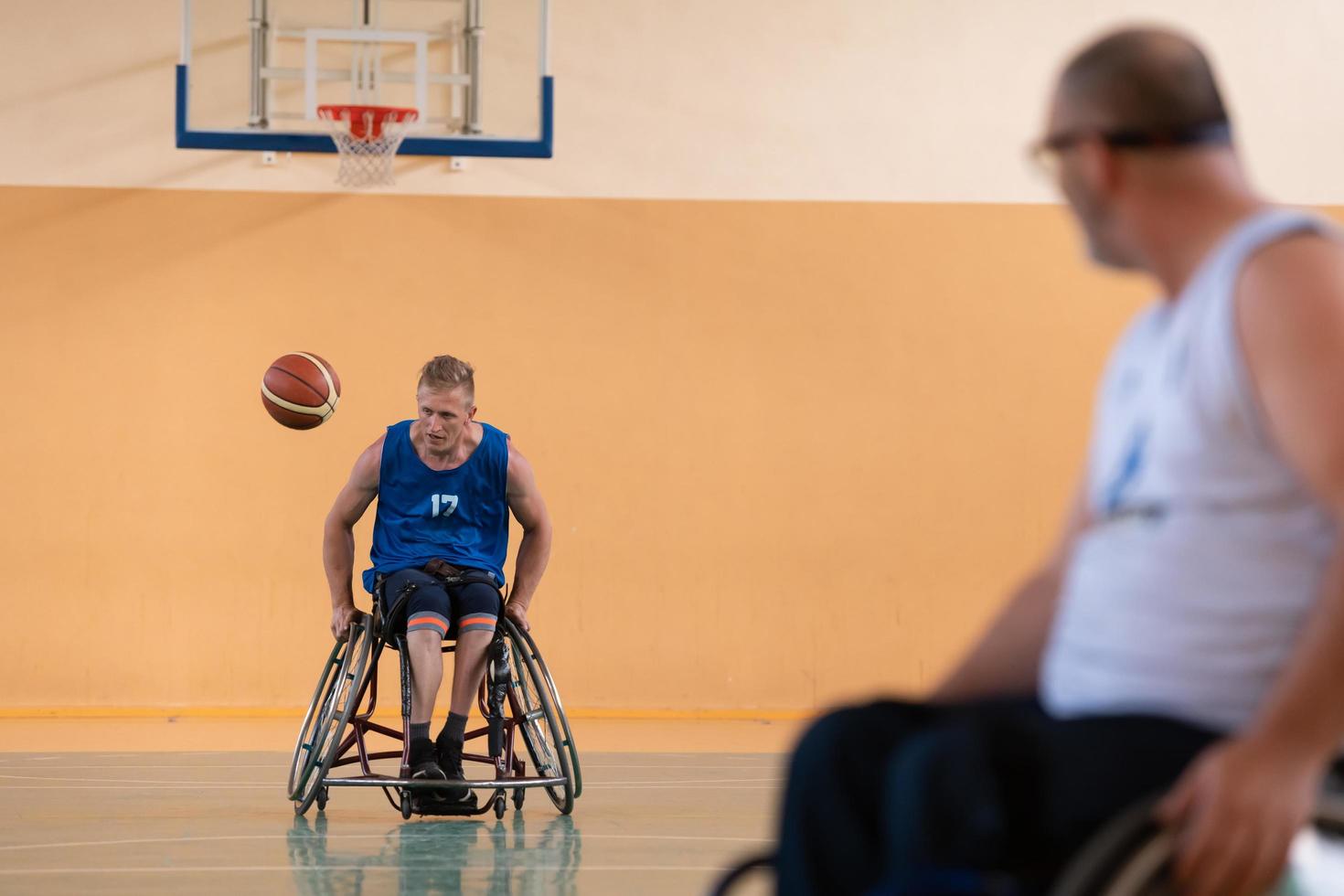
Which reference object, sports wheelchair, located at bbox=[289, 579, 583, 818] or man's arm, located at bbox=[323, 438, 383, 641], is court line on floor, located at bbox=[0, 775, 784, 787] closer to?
sports wheelchair, located at bbox=[289, 579, 583, 818]

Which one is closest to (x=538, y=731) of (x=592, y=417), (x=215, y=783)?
(x=215, y=783)

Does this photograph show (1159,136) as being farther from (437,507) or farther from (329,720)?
(437,507)

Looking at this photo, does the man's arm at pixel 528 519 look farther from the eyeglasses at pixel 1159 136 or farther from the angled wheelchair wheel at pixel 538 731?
the eyeglasses at pixel 1159 136

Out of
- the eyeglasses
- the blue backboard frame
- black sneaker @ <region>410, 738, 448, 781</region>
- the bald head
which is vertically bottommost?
black sneaker @ <region>410, 738, 448, 781</region>

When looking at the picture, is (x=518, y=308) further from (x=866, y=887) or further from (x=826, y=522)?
(x=866, y=887)

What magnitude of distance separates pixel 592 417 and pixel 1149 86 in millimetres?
5498

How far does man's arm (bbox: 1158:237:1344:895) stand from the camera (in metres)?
1.04

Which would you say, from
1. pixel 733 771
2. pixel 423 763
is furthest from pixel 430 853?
pixel 733 771

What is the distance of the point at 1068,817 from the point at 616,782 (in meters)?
3.75

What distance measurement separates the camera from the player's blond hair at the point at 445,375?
13.8ft

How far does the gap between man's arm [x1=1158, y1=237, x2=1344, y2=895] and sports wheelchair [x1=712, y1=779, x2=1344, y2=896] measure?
0.7 inches

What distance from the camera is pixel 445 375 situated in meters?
4.23

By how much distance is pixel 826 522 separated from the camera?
670 cm

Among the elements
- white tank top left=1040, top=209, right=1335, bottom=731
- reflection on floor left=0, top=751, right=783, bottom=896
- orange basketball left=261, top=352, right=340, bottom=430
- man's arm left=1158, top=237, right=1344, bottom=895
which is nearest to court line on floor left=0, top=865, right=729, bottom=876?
reflection on floor left=0, top=751, right=783, bottom=896
